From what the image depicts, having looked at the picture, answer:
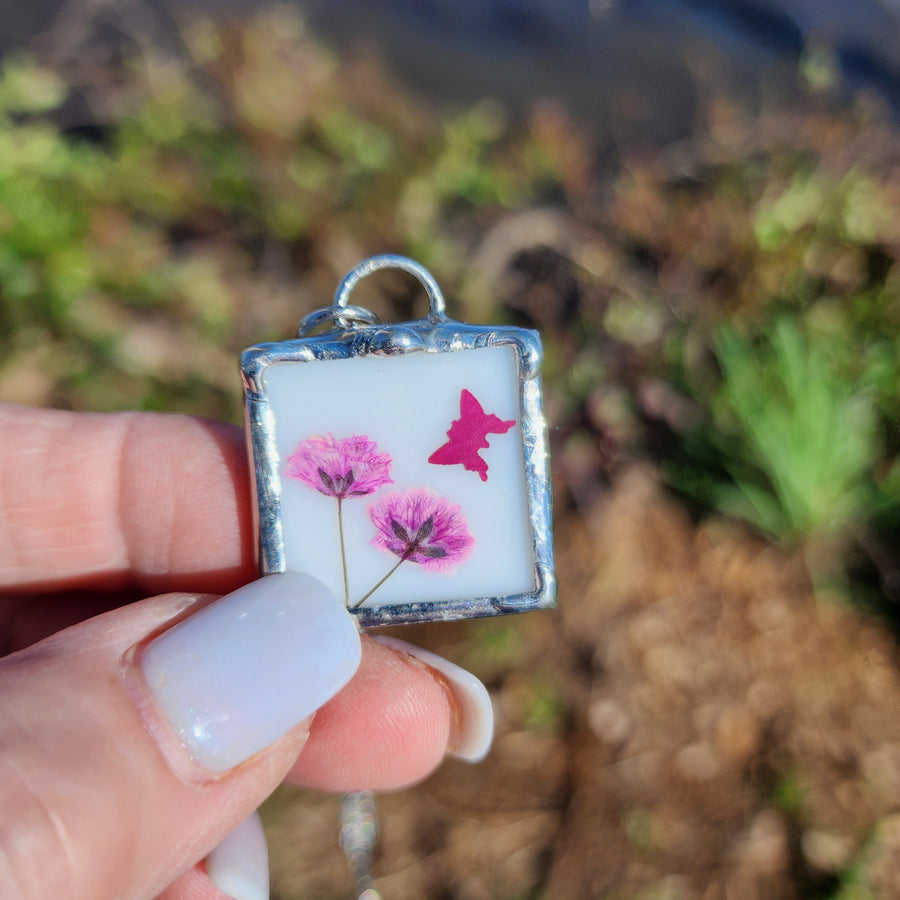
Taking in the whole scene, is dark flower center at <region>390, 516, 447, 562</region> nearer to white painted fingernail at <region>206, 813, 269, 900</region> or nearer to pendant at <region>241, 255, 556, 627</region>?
pendant at <region>241, 255, 556, 627</region>

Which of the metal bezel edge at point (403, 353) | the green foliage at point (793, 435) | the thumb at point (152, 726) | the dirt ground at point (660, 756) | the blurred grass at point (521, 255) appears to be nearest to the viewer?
the thumb at point (152, 726)

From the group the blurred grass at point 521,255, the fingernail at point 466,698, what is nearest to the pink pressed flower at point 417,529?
the fingernail at point 466,698

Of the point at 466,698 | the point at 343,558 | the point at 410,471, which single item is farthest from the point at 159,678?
the point at 466,698

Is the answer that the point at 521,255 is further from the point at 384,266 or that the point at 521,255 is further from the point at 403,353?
the point at 403,353

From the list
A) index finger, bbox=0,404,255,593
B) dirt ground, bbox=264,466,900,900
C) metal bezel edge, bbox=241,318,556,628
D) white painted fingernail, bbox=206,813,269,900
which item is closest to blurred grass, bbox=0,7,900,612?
dirt ground, bbox=264,466,900,900

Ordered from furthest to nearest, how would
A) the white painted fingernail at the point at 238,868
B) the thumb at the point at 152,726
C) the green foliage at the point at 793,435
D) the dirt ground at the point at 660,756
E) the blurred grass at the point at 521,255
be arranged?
the blurred grass at the point at 521,255 → the green foliage at the point at 793,435 → the dirt ground at the point at 660,756 → the white painted fingernail at the point at 238,868 → the thumb at the point at 152,726

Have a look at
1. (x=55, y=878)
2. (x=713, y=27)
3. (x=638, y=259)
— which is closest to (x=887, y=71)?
(x=713, y=27)

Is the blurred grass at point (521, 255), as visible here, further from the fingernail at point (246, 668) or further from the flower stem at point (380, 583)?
the fingernail at point (246, 668)
